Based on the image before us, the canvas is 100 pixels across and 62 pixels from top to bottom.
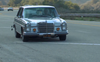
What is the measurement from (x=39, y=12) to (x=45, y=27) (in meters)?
1.49

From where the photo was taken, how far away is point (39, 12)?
12.8 m

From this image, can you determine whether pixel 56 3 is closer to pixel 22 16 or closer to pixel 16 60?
pixel 22 16

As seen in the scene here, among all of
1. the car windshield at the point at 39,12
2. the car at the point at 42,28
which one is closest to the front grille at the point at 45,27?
the car at the point at 42,28

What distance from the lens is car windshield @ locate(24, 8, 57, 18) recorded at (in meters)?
12.7

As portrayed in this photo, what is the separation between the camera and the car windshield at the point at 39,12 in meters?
12.7

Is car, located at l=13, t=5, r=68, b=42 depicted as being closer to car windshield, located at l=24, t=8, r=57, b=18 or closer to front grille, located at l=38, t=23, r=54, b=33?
front grille, located at l=38, t=23, r=54, b=33

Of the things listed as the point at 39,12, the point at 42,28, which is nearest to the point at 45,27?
the point at 42,28

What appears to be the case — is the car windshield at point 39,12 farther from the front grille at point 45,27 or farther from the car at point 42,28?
the front grille at point 45,27

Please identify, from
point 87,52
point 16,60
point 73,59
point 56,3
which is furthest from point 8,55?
point 56,3

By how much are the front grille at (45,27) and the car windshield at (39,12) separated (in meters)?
1.24

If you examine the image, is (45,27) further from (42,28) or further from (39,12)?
(39,12)

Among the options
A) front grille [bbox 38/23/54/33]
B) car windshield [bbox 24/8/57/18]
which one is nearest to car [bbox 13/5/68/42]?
front grille [bbox 38/23/54/33]

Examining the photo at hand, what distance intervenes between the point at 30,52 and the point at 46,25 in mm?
2522

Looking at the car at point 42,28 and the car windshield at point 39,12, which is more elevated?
the car windshield at point 39,12
